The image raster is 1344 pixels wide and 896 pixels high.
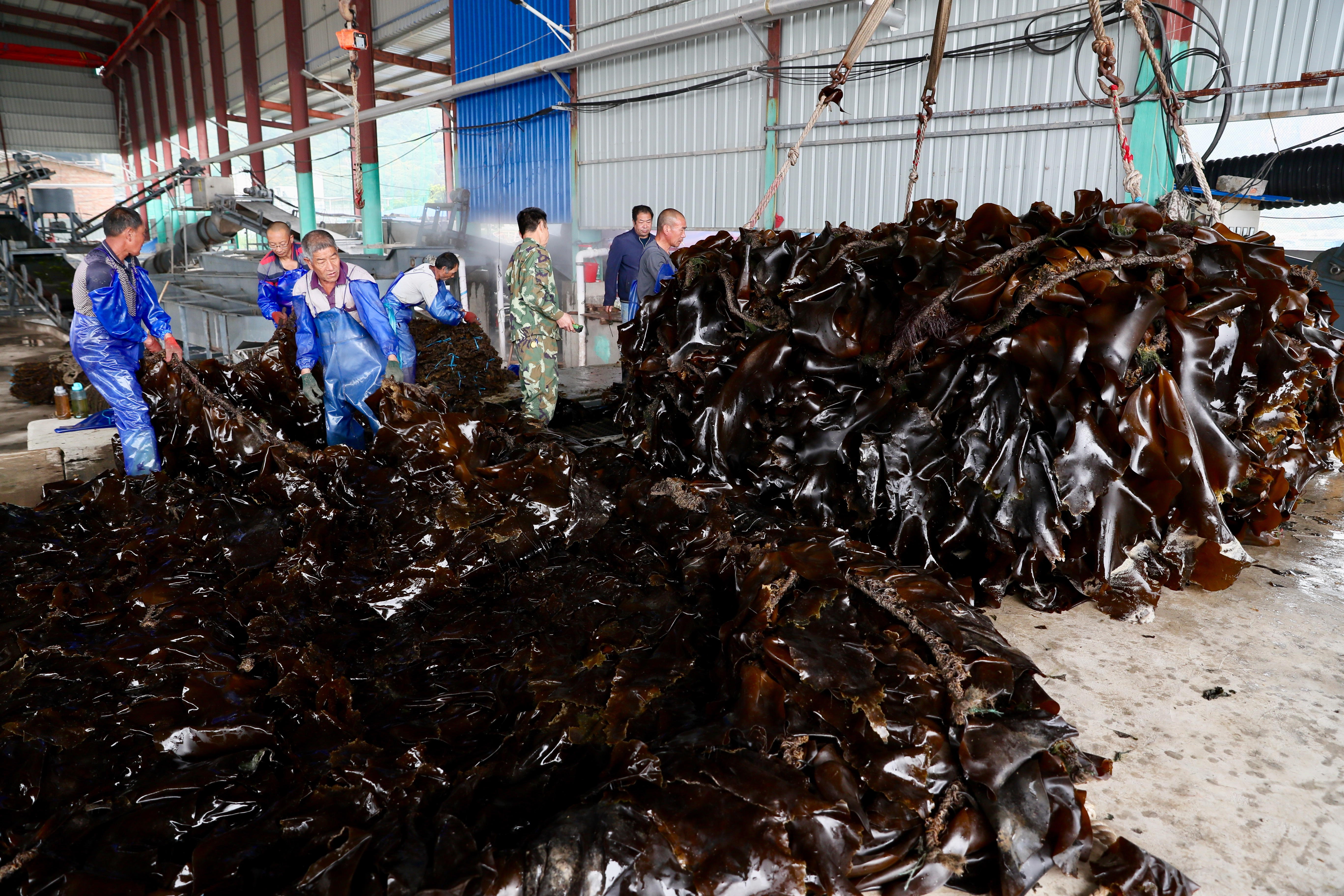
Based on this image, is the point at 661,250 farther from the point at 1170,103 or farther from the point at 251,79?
the point at 251,79

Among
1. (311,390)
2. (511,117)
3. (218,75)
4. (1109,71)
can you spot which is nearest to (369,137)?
(511,117)

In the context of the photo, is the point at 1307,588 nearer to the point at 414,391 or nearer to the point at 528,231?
the point at 414,391

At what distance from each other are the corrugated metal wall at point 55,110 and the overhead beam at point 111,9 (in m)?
4.80

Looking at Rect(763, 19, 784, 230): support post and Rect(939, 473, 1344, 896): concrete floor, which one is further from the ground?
Rect(763, 19, 784, 230): support post

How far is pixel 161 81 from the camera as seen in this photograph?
29359 mm

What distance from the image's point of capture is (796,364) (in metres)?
2.70

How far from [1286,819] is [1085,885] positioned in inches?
19.6

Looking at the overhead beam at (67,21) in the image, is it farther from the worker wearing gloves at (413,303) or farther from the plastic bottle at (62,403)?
the worker wearing gloves at (413,303)

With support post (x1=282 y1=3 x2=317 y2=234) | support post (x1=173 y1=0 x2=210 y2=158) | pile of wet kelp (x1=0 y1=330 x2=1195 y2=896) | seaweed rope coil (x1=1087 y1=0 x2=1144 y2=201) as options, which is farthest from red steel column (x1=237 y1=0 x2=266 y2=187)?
seaweed rope coil (x1=1087 y1=0 x2=1144 y2=201)

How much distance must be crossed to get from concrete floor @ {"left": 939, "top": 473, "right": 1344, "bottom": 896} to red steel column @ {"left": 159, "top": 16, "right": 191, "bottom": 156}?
34295mm

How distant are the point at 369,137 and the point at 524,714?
676 inches

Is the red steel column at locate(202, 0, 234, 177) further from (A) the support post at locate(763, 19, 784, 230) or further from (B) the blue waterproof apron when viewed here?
(B) the blue waterproof apron

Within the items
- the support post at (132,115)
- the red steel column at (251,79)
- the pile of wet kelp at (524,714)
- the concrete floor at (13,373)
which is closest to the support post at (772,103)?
the pile of wet kelp at (524,714)

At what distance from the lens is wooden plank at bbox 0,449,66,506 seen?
163 inches
